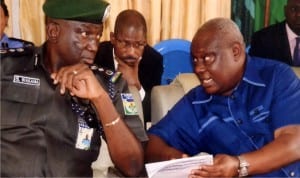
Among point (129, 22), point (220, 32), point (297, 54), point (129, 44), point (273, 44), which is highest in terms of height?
point (220, 32)

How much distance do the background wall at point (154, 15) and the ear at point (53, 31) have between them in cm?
157

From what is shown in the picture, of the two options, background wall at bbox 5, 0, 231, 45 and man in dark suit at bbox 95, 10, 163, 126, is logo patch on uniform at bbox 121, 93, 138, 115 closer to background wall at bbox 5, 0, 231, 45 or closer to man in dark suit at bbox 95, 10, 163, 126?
man in dark suit at bbox 95, 10, 163, 126

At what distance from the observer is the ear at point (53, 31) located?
2092mm

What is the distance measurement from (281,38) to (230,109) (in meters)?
1.56

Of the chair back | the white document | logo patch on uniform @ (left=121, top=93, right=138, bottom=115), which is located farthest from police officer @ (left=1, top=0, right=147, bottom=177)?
the chair back

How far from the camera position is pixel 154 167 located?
183cm

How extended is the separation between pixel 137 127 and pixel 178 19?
1.96m

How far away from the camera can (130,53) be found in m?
3.12

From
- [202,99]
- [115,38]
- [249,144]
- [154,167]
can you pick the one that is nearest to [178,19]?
[115,38]

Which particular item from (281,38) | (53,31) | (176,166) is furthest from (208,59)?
(281,38)

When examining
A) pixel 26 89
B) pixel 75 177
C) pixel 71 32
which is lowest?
pixel 75 177

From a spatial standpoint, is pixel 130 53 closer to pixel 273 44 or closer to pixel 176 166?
pixel 273 44

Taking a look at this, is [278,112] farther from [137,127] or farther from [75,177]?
[75,177]

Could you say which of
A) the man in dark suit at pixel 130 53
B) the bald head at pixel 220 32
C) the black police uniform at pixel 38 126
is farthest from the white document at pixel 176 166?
the man in dark suit at pixel 130 53
